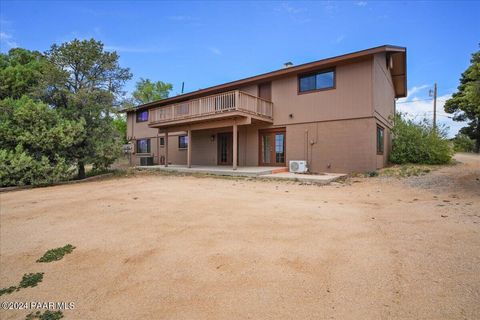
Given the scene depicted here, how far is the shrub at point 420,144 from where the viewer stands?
12828 millimetres

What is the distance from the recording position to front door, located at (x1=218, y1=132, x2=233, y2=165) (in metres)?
16.0

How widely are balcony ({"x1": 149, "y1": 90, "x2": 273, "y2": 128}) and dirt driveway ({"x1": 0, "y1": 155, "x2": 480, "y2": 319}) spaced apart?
7.21 meters

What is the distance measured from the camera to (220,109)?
12.5 metres

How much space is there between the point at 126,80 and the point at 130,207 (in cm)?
925

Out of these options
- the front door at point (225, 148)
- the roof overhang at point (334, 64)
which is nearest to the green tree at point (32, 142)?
the roof overhang at point (334, 64)

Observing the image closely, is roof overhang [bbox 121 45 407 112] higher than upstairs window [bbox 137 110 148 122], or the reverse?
roof overhang [bbox 121 45 407 112]

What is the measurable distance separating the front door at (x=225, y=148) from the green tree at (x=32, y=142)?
310 inches

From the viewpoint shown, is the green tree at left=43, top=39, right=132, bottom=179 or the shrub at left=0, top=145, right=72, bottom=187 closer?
the shrub at left=0, top=145, right=72, bottom=187

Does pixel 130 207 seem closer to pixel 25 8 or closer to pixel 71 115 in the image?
pixel 71 115

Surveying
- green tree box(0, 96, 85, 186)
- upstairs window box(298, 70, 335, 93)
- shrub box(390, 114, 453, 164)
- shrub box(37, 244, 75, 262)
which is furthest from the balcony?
shrub box(37, 244, 75, 262)

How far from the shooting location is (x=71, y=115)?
11.6 metres

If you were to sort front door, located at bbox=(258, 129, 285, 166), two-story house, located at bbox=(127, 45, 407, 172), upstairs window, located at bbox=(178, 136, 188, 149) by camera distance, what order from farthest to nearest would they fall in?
upstairs window, located at bbox=(178, 136, 188, 149) < front door, located at bbox=(258, 129, 285, 166) < two-story house, located at bbox=(127, 45, 407, 172)

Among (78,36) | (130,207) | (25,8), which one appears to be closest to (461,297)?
(130,207)

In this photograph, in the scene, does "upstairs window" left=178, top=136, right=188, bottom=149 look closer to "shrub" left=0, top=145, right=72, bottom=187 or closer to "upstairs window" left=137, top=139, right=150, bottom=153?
"upstairs window" left=137, top=139, right=150, bottom=153
